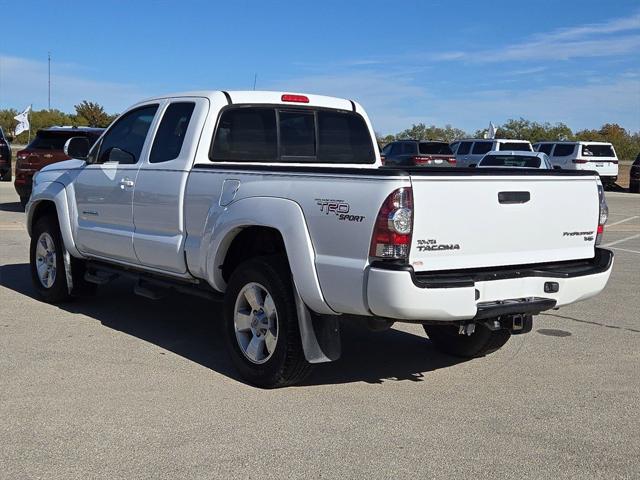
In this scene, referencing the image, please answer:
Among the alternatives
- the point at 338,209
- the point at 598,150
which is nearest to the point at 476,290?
the point at 338,209

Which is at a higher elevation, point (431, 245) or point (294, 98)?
point (294, 98)

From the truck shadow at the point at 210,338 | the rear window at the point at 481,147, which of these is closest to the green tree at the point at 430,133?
the rear window at the point at 481,147

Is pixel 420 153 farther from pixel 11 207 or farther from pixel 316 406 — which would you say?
pixel 316 406

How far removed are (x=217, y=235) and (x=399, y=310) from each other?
1.65 meters

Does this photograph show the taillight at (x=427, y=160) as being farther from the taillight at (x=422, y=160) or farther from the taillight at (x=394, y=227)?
the taillight at (x=394, y=227)

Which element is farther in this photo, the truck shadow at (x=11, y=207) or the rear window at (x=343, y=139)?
the truck shadow at (x=11, y=207)

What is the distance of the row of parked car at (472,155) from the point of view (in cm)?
1683

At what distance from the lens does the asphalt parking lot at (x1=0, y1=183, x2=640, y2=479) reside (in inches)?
167

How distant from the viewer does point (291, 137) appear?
22.3 ft

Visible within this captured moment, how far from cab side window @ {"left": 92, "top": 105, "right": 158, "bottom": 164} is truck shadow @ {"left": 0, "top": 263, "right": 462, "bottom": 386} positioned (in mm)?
1502

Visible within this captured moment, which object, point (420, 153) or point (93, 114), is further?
point (93, 114)

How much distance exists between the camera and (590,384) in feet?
18.9

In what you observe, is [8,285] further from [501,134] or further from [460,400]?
[501,134]

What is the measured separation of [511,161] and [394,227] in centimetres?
1731
